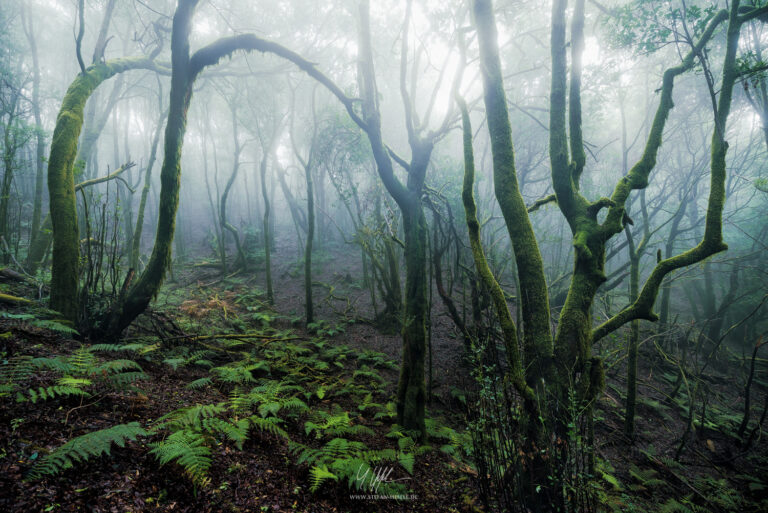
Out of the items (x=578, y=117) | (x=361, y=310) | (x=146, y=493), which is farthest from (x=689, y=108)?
(x=146, y=493)

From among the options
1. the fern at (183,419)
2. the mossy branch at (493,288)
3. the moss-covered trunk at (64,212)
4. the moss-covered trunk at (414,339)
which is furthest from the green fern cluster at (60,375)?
the mossy branch at (493,288)

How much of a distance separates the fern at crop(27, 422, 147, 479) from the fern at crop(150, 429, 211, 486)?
0.19 meters

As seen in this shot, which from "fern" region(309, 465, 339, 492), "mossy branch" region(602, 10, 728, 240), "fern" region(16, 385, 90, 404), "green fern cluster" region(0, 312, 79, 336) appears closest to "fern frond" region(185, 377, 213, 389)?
"fern" region(16, 385, 90, 404)

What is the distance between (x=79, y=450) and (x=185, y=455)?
0.54 meters

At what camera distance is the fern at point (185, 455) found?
1.81 meters

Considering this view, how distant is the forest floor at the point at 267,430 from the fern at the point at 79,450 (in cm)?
1

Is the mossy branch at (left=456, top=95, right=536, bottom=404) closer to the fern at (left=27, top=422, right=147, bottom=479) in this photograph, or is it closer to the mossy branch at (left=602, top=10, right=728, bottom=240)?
the mossy branch at (left=602, top=10, right=728, bottom=240)

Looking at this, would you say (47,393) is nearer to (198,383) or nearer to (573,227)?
(198,383)

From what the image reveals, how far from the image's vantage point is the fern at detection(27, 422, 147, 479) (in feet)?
4.71

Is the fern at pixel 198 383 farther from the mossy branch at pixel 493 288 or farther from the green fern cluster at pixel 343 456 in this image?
the mossy branch at pixel 493 288

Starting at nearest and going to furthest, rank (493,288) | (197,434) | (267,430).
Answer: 1. (197,434)
2. (267,430)
3. (493,288)

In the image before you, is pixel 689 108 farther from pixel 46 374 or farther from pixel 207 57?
pixel 46 374

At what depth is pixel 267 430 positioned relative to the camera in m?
2.93
